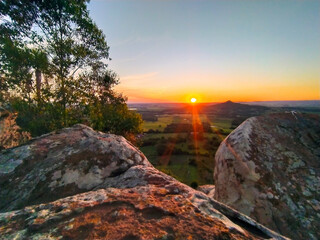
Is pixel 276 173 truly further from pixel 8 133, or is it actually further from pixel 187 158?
pixel 187 158

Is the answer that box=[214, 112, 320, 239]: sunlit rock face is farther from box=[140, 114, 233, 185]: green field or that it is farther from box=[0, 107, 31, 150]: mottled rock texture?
box=[140, 114, 233, 185]: green field

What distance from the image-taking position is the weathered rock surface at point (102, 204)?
204cm

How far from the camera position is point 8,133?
10.5 metres

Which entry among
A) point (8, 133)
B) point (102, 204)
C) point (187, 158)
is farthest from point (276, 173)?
point (187, 158)

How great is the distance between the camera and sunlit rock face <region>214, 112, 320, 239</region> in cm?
424

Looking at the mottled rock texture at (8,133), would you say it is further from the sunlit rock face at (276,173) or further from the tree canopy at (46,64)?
the sunlit rock face at (276,173)

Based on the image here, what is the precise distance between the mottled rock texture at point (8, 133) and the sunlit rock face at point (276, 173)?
12.0 meters

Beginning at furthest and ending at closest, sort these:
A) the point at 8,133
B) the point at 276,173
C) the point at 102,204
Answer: the point at 8,133 < the point at 276,173 < the point at 102,204

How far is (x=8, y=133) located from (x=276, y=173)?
46.4 ft

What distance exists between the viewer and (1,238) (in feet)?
6.32

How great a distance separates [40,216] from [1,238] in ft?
1.37

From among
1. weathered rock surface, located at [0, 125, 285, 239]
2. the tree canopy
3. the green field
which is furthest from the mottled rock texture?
the green field

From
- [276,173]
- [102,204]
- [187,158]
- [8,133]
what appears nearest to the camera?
[102,204]

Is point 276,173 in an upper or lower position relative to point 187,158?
upper
